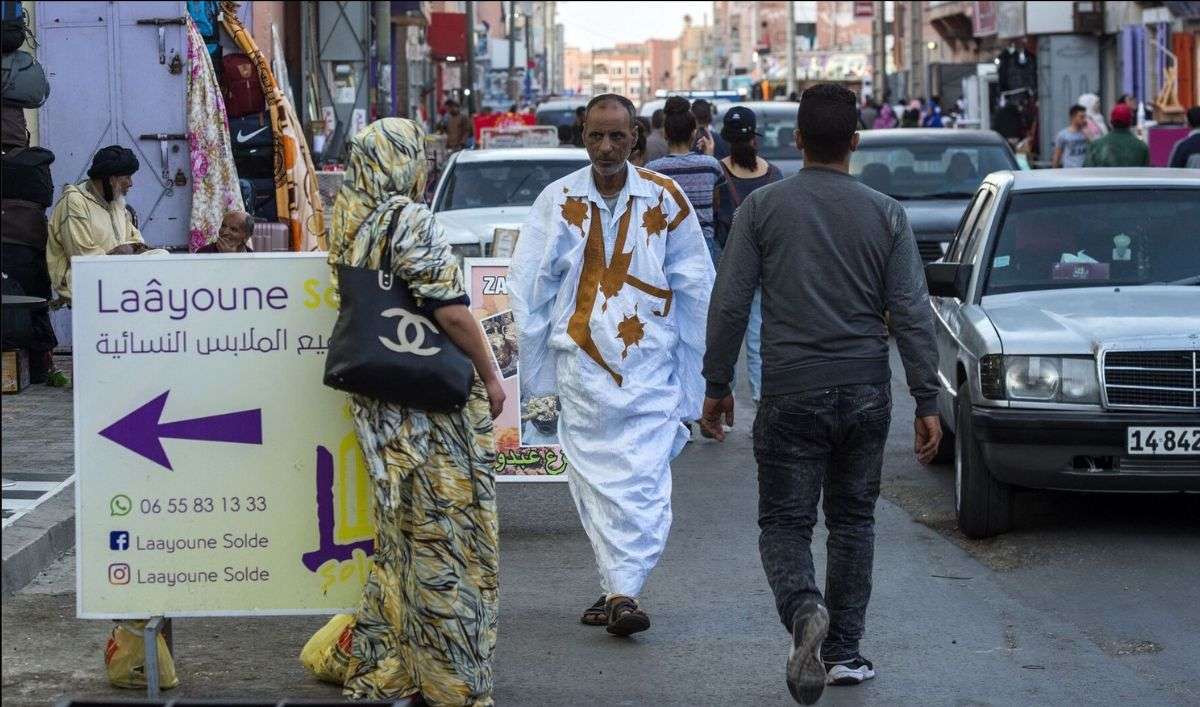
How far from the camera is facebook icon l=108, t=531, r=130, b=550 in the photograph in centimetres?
534

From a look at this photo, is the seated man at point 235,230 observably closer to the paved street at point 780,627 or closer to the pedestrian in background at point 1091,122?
the paved street at point 780,627

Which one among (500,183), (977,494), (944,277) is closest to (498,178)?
(500,183)

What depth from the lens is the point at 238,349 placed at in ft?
17.6

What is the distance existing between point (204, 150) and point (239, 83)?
2168 mm

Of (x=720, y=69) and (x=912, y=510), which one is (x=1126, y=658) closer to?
(x=912, y=510)

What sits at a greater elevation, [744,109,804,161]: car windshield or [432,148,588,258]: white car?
[744,109,804,161]: car windshield

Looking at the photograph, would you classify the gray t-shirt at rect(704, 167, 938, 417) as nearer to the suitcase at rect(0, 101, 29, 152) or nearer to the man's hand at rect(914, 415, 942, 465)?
the man's hand at rect(914, 415, 942, 465)

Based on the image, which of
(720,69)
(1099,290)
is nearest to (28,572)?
(1099,290)

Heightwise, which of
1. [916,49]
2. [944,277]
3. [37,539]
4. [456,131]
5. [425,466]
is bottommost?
[37,539]

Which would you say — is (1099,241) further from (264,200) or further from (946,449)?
(264,200)

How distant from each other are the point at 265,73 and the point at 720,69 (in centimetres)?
18463

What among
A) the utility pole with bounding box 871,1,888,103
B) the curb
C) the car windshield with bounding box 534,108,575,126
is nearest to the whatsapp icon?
the curb

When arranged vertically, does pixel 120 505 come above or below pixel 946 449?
above

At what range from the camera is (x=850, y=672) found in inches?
221
